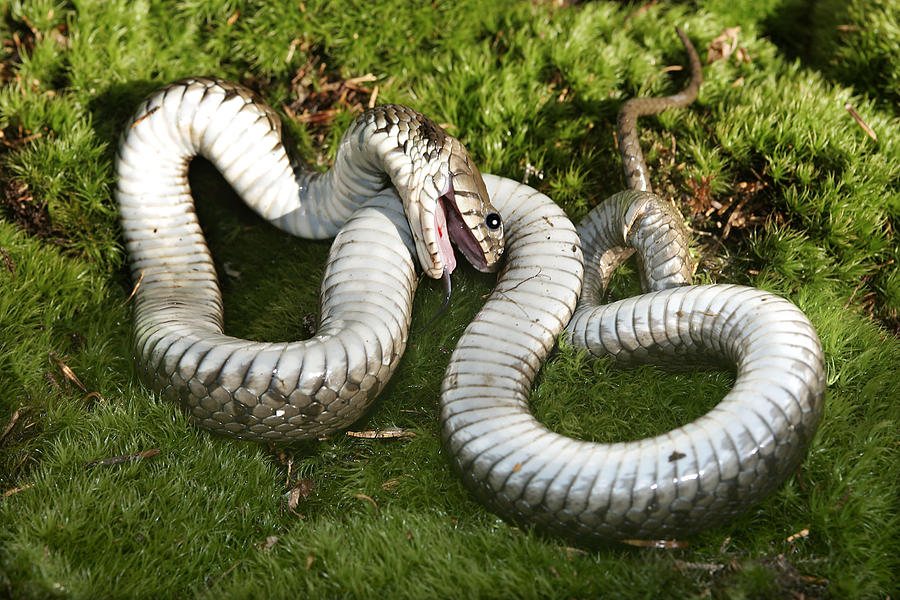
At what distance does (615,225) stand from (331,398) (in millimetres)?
1813

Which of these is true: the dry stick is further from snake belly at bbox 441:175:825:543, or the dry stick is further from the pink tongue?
the pink tongue

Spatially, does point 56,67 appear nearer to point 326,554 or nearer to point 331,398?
point 331,398

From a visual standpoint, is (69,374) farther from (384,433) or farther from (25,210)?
(384,433)

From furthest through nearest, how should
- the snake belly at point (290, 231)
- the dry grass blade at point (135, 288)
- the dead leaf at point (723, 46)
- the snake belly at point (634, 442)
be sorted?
the dead leaf at point (723, 46), the dry grass blade at point (135, 288), the snake belly at point (290, 231), the snake belly at point (634, 442)

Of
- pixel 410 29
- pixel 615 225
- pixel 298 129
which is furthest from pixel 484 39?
pixel 615 225

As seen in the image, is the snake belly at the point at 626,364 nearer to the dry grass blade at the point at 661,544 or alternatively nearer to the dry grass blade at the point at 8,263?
the dry grass blade at the point at 661,544

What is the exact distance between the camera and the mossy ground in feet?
10.1

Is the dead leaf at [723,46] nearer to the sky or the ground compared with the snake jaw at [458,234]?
nearer to the sky

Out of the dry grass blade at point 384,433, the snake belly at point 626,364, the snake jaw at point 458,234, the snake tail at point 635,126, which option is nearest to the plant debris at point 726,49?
the snake tail at point 635,126

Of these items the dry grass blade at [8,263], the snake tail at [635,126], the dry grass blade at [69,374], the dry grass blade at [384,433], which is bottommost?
the dry grass blade at [69,374]

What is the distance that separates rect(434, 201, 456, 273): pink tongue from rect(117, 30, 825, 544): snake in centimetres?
1

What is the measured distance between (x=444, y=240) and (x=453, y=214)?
0.16m

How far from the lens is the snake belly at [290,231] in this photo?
3545 mm

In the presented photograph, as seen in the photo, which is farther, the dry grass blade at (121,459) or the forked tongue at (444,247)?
the forked tongue at (444,247)
